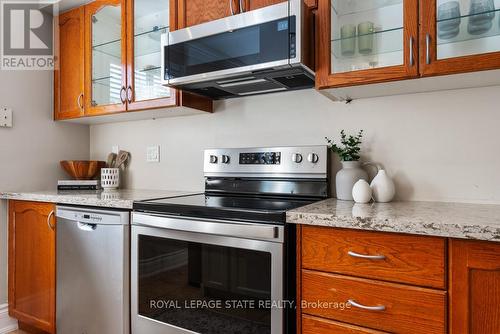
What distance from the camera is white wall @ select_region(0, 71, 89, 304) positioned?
2.09m

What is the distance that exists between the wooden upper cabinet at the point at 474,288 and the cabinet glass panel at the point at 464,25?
2.33 ft

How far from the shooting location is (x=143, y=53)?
6.35 feet

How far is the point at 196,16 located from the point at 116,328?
162 centimetres

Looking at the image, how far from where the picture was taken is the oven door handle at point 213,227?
1.13 m

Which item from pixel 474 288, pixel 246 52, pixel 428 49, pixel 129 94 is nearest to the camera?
pixel 474 288

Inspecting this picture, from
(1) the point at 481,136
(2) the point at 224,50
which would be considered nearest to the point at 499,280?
(1) the point at 481,136

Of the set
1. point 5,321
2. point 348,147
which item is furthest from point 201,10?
point 5,321

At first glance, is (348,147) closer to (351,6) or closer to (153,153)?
(351,6)

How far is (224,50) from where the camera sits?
4.86 feet

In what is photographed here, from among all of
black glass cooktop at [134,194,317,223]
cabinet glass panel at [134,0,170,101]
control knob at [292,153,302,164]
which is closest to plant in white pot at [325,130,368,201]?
control knob at [292,153,302,164]

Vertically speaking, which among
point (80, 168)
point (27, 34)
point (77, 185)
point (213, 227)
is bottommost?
point (213, 227)

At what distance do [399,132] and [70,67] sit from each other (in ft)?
7.13

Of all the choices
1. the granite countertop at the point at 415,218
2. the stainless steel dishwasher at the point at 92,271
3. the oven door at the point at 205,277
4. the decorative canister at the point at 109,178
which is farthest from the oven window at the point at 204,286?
the decorative canister at the point at 109,178

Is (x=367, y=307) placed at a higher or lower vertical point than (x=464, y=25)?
lower
